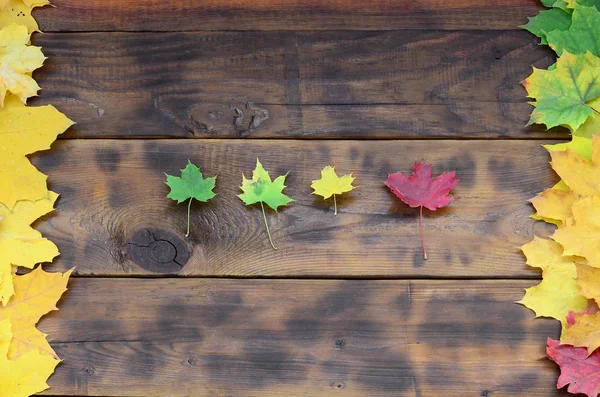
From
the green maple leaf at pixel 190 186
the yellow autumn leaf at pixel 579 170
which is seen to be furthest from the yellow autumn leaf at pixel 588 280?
the green maple leaf at pixel 190 186

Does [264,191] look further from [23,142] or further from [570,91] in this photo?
[570,91]

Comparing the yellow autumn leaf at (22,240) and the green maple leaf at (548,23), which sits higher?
the green maple leaf at (548,23)

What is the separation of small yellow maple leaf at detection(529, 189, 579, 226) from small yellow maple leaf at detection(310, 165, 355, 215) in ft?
1.15

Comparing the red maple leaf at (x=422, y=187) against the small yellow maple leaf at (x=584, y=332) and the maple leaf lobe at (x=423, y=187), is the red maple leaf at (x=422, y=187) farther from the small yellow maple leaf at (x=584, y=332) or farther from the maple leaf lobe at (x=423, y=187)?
the small yellow maple leaf at (x=584, y=332)

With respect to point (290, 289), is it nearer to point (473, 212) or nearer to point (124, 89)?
point (473, 212)

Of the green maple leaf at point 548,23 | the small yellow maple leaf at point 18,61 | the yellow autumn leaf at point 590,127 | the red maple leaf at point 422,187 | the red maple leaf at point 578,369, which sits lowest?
the red maple leaf at point 578,369

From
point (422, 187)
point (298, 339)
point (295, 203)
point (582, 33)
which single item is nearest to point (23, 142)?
point (295, 203)

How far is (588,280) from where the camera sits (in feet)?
3.74

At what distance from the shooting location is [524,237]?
4.04 ft

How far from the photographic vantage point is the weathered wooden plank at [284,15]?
137 centimetres

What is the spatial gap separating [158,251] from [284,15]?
1.82 ft

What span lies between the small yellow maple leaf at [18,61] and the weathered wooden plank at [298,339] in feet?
1.33

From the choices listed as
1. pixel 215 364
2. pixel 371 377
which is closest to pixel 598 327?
pixel 371 377

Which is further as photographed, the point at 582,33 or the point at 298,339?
the point at 582,33
